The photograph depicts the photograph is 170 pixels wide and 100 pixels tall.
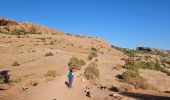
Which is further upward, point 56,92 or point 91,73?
point 91,73

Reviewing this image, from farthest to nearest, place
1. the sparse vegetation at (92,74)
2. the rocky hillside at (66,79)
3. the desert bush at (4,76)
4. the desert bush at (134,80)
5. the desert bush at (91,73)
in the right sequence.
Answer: the desert bush at (134,80) → the desert bush at (91,73) → the sparse vegetation at (92,74) → the desert bush at (4,76) → the rocky hillside at (66,79)

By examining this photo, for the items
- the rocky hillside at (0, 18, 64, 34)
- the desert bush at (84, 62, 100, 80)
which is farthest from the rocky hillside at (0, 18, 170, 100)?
the rocky hillside at (0, 18, 64, 34)

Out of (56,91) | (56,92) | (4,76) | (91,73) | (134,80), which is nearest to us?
(56,92)

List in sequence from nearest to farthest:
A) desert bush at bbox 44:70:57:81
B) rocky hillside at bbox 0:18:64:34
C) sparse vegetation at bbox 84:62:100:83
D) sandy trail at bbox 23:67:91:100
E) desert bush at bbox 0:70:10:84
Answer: sandy trail at bbox 23:67:91:100
desert bush at bbox 0:70:10:84
desert bush at bbox 44:70:57:81
sparse vegetation at bbox 84:62:100:83
rocky hillside at bbox 0:18:64:34

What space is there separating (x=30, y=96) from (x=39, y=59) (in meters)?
13.2

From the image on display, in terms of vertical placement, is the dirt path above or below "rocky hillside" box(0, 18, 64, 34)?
below

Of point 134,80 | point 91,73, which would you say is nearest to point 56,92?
point 91,73

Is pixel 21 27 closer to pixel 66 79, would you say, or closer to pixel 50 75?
pixel 50 75

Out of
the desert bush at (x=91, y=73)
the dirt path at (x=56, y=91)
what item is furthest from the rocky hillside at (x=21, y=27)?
the dirt path at (x=56, y=91)

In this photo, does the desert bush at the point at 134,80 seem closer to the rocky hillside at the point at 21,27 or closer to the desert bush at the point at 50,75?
the desert bush at the point at 50,75

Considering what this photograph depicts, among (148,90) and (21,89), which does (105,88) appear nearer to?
(148,90)

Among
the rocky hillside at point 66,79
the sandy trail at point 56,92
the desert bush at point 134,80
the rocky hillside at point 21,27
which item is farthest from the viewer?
the rocky hillside at point 21,27

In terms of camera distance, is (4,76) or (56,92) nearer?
(56,92)

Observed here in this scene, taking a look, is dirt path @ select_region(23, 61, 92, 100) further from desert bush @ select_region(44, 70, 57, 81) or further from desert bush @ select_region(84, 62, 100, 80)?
desert bush @ select_region(84, 62, 100, 80)
